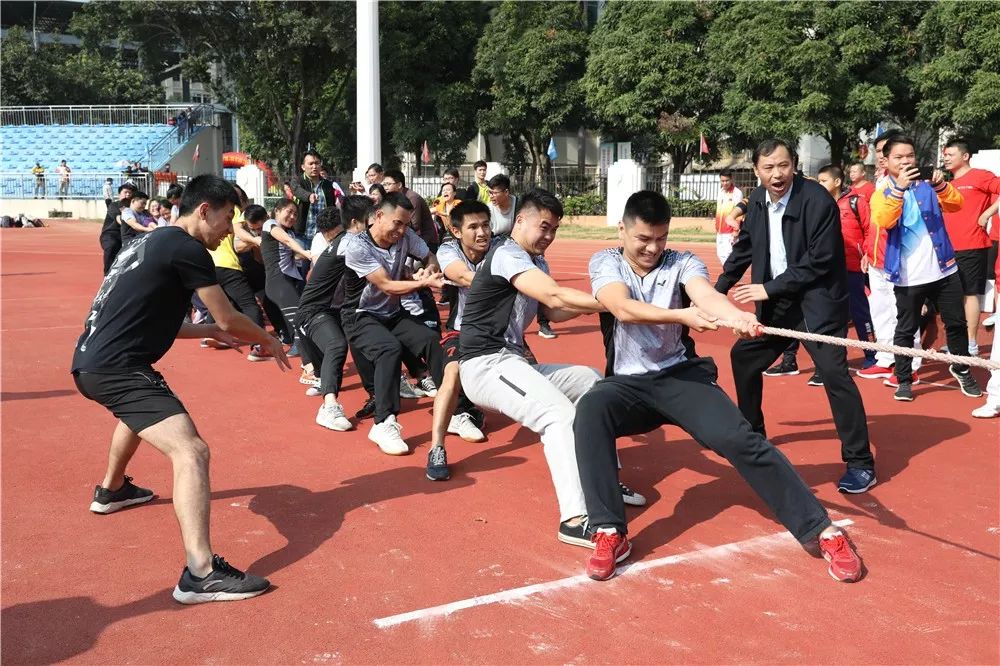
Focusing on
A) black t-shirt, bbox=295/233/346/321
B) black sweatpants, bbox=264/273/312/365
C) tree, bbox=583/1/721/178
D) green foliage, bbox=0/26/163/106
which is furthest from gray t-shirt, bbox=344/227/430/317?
green foliage, bbox=0/26/163/106

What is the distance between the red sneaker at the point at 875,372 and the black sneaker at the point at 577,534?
474 cm

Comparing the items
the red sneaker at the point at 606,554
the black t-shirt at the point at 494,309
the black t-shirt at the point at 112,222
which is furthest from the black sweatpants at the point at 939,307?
the black t-shirt at the point at 112,222

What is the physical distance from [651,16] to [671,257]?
25.1 metres

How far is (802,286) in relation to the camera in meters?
5.48

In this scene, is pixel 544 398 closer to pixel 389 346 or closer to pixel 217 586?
pixel 217 586

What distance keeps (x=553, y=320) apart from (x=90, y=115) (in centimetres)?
4468

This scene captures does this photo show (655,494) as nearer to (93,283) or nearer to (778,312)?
(778,312)


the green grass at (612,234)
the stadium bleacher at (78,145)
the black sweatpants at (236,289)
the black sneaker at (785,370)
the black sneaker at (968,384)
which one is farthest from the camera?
the stadium bleacher at (78,145)

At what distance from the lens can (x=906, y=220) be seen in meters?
7.44

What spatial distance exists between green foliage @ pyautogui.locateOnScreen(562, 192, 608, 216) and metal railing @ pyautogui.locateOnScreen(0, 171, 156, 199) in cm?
1823

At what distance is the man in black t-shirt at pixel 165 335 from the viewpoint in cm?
409

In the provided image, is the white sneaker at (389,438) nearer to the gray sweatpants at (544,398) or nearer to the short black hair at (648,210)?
the gray sweatpants at (544,398)

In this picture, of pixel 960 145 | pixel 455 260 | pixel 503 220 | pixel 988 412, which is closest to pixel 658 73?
pixel 503 220

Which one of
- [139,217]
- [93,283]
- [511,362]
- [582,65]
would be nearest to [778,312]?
[511,362]
